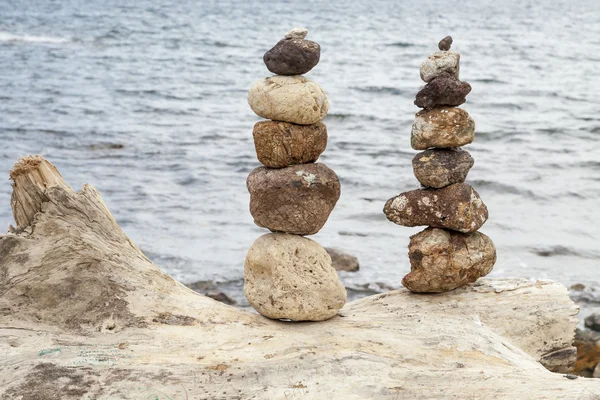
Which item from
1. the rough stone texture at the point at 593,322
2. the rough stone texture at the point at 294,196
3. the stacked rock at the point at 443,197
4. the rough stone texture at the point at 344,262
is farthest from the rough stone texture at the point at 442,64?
the rough stone texture at the point at 344,262

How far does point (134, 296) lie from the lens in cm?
625

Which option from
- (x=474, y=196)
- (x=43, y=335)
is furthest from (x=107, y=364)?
(x=474, y=196)

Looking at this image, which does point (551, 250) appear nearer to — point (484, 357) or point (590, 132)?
point (484, 357)

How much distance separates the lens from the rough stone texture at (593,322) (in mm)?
8883

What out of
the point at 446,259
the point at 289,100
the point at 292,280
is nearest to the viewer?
the point at 289,100

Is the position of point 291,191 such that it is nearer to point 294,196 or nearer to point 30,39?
point 294,196

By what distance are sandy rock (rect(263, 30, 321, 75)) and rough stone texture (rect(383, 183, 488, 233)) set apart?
1427 mm

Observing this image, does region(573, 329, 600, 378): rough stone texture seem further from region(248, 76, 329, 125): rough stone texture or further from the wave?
the wave

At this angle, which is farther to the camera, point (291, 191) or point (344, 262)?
point (344, 262)

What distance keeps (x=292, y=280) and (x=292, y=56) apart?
173 cm

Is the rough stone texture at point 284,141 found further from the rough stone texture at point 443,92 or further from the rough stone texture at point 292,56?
the rough stone texture at point 443,92

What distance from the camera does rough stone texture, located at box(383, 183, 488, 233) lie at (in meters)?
6.70

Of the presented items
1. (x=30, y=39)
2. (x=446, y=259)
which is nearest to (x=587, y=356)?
(x=446, y=259)

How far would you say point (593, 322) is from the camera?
8.91 meters
